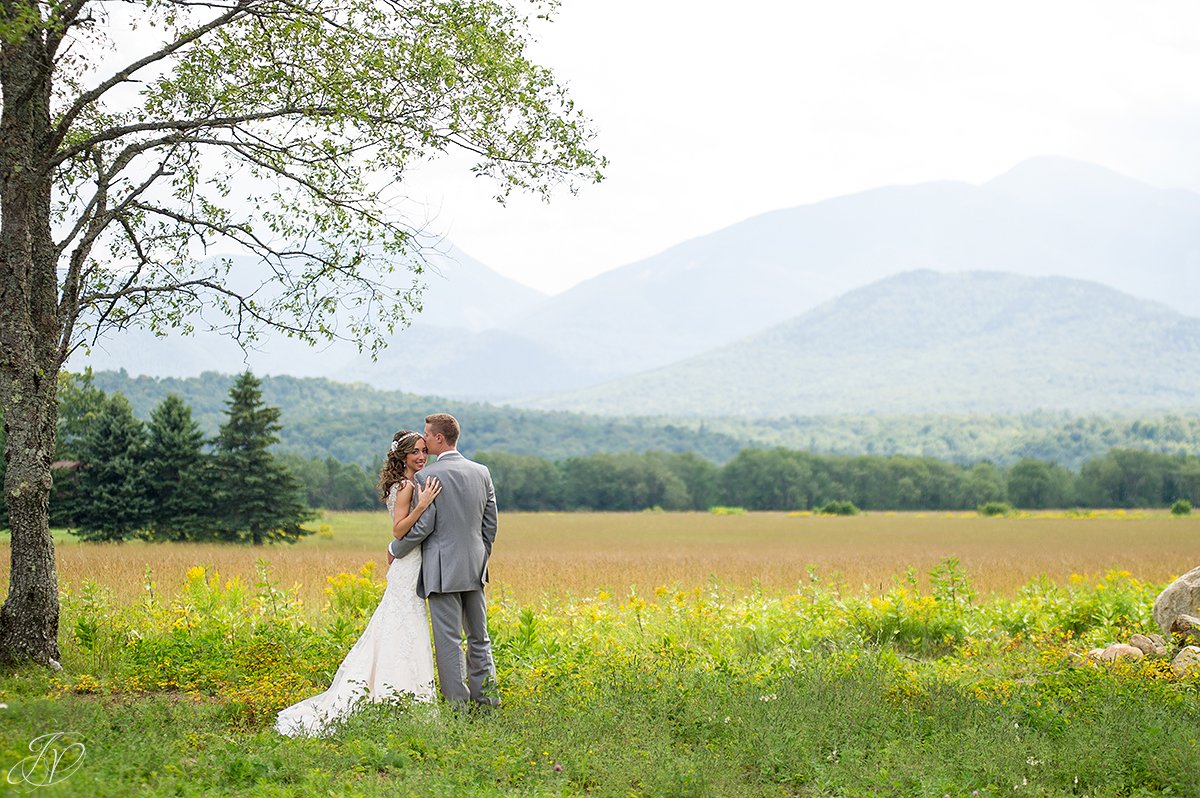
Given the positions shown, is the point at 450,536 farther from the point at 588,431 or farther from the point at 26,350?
the point at 588,431

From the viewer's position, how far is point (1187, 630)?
11188 millimetres

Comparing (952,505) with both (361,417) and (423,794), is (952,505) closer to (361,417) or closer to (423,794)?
(361,417)

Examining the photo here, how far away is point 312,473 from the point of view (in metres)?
66.1

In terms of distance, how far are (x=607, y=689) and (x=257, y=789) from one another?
11.0 feet

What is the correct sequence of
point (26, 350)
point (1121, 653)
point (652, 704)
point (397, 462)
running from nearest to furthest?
point (652, 704) < point (397, 462) < point (26, 350) < point (1121, 653)

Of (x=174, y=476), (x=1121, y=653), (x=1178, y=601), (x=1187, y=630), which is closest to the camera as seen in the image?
(x=1121, y=653)

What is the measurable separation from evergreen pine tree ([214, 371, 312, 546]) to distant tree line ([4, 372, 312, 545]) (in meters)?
0.03

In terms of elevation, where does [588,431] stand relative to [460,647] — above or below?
above

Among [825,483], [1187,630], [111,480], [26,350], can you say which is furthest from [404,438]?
[825,483]

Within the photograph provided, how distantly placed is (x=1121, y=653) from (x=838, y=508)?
72732mm

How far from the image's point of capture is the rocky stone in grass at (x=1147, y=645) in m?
11.0

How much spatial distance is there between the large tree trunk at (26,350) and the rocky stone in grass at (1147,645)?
439 inches

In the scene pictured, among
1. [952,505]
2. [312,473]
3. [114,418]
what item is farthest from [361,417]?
[114,418]

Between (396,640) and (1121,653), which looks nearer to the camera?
(396,640)
